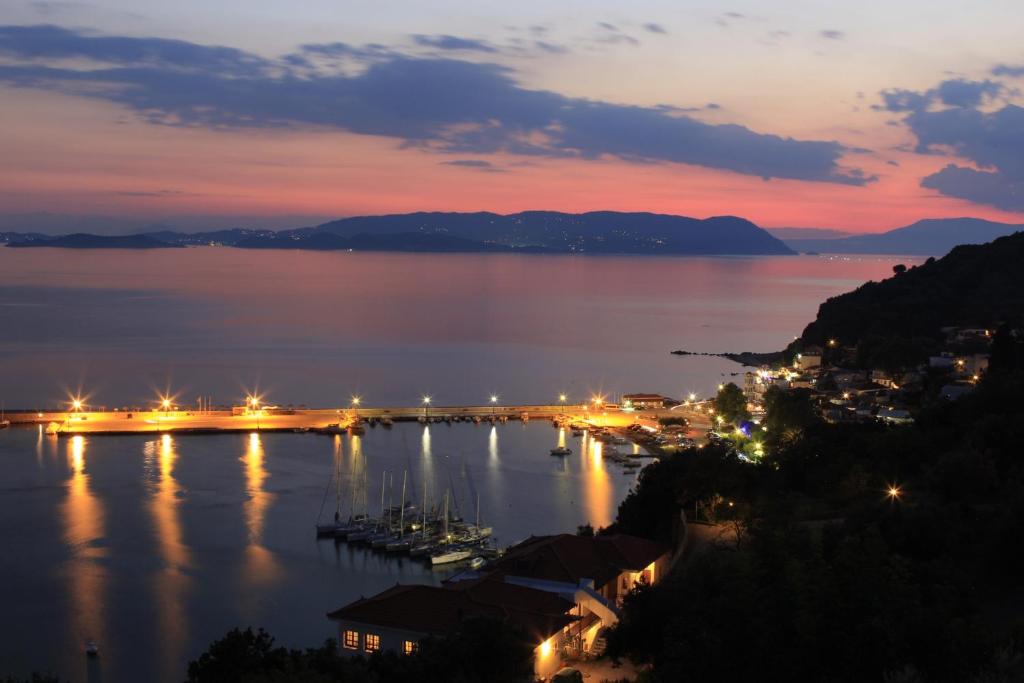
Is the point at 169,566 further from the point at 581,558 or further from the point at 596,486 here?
the point at 596,486

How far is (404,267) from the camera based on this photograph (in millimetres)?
93750

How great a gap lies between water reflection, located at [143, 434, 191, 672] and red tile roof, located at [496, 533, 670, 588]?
2.99 m

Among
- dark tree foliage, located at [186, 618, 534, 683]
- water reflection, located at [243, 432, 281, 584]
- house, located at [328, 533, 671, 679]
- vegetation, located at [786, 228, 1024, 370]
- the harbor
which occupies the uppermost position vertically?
vegetation, located at [786, 228, 1024, 370]

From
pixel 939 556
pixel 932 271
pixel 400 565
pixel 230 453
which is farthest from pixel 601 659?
pixel 932 271

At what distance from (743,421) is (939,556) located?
1252 cm

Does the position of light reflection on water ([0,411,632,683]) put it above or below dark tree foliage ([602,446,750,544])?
below

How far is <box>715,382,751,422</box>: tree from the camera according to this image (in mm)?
19281

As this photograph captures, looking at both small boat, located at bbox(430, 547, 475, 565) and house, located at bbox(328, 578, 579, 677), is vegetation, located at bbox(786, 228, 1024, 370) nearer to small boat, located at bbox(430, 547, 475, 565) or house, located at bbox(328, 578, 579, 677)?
small boat, located at bbox(430, 547, 475, 565)

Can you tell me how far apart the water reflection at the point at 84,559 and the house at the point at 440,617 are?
3321 mm

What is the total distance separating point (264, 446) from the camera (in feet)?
60.3

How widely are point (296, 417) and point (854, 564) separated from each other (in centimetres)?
1656

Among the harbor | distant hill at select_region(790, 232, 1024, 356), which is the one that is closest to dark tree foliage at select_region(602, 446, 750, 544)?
the harbor

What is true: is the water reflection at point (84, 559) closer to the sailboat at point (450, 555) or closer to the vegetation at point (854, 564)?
the sailboat at point (450, 555)

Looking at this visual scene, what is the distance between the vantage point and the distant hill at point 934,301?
25141 millimetres
